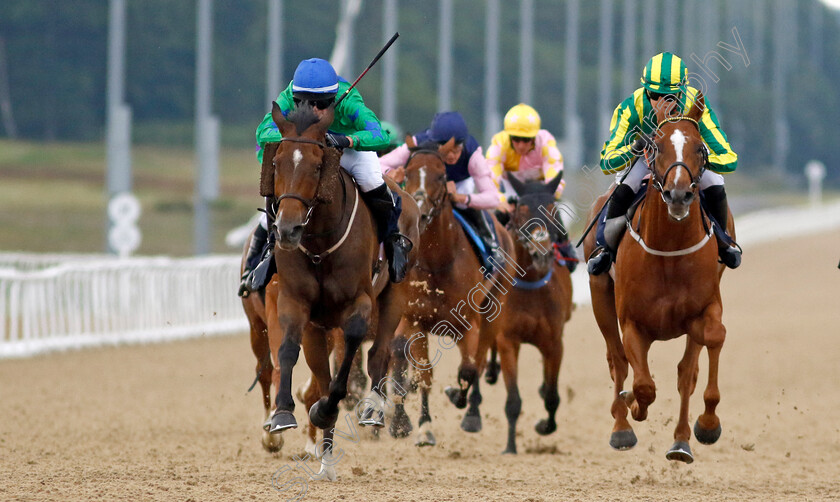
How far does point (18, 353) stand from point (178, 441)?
5643 millimetres

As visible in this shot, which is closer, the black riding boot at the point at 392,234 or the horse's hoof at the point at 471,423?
the black riding boot at the point at 392,234

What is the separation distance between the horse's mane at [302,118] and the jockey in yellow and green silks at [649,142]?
6.29 feet

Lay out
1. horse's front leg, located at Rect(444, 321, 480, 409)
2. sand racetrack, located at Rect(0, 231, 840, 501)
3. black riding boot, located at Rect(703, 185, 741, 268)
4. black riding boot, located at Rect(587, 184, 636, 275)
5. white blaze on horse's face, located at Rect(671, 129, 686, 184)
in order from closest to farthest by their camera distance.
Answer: white blaze on horse's face, located at Rect(671, 129, 686, 184) < sand racetrack, located at Rect(0, 231, 840, 501) < black riding boot, located at Rect(703, 185, 741, 268) < black riding boot, located at Rect(587, 184, 636, 275) < horse's front leg, located at Rect(444, 321, 480, 409)

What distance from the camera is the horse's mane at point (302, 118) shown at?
660cm

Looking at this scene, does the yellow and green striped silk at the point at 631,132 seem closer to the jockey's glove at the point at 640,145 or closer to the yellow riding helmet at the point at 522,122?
the jockey's glove at the point at 640,145

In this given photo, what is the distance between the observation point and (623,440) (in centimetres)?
768

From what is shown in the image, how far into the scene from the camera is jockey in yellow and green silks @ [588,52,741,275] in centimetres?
736

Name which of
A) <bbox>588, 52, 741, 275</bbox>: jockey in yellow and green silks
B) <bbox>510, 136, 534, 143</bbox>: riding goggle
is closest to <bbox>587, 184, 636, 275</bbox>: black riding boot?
<bbox>588, 52, 741, 275</bbox>: jockey in yellow and green silks

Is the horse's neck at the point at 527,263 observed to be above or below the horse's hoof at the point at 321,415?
above

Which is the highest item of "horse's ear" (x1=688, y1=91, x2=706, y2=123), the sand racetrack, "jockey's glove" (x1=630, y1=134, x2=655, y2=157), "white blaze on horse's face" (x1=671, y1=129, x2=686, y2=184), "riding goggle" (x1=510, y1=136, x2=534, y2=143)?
"riding goggle" (x1=510, y1=136, x2=534, y2=143)

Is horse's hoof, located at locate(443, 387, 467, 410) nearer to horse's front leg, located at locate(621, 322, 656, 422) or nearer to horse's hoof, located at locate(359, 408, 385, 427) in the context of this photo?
horse's front leg, located at locate(621, 322, 656, 422)

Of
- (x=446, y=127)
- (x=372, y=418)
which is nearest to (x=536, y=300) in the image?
(x=446, y=127)

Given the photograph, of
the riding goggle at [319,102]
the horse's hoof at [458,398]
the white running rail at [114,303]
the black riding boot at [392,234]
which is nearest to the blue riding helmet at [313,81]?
the riding goggle at [319,102]

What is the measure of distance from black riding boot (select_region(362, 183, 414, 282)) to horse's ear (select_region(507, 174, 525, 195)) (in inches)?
105
